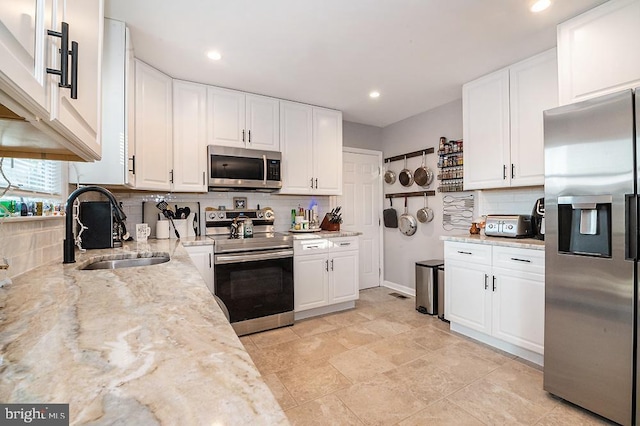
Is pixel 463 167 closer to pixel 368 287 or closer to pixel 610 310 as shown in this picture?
pixel 610 310

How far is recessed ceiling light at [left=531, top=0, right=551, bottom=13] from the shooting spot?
72.3 inches

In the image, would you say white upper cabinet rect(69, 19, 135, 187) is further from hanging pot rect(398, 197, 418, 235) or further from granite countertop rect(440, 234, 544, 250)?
hanging pot rect(398, 197, 418, 235)

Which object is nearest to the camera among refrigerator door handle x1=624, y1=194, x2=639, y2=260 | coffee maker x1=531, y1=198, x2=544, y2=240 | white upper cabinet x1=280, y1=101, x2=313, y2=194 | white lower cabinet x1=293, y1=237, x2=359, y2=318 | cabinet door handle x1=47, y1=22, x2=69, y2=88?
cabinet door handle x1=47, y1=22, x2=69, y2=88

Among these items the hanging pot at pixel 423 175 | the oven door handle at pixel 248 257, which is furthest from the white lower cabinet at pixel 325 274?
the hanging pot at pixel 423 175

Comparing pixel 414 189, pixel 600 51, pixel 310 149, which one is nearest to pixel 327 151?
pixel 310 149

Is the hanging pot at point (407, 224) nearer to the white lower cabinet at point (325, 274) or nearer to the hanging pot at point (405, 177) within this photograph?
the hanging pot at point (405, 177)

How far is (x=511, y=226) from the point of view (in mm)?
2584

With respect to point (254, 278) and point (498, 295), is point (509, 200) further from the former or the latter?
point (254, 278)

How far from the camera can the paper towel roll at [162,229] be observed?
288cm

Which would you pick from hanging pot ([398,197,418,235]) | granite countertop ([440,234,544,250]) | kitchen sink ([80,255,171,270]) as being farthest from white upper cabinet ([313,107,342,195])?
kitchen sink ([80,255,171,270])

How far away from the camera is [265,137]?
3283 millimetres

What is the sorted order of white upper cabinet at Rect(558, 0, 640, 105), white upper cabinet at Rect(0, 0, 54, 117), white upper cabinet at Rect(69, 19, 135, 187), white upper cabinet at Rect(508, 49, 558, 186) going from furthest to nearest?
white upper cabinet at Rect(508, 49, 558, 186) → white upper cabinet at Rect(69, 19, 135, 187) → white upper cabinet at Rect(558, 0, 640, 105) → white upper cabinet at Rect(0, 0, 54, 117)

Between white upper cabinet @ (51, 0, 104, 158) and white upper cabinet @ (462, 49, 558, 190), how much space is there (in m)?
2.99

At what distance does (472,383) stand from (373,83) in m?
2.78
